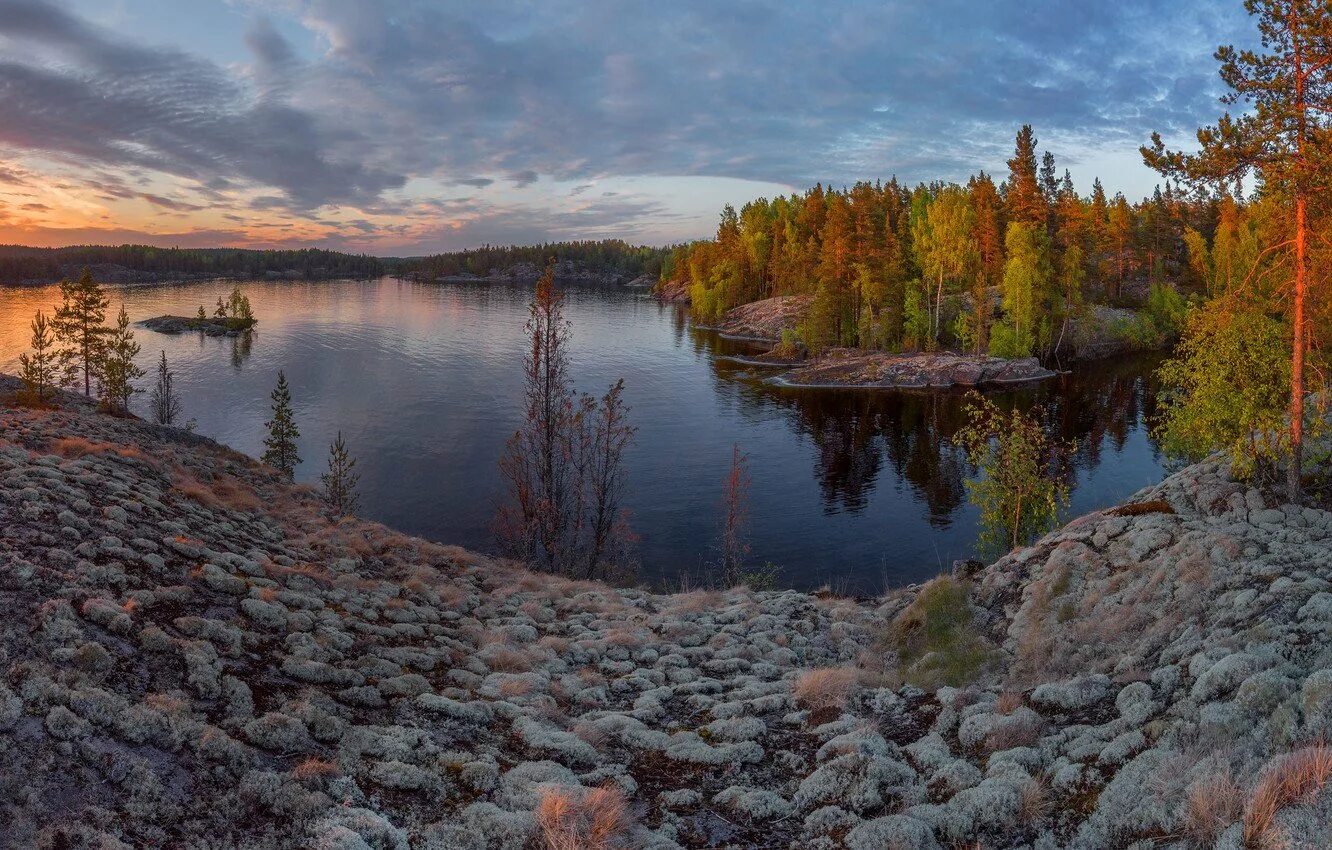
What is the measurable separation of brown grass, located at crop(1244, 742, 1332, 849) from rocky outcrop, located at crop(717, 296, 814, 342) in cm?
9011

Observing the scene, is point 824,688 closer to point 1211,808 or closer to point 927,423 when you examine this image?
point 1211,808

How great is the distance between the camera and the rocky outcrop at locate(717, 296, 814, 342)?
336 feet

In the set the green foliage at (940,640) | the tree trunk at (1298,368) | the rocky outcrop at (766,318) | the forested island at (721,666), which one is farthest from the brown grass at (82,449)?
the rocky outcrop at (766,318)

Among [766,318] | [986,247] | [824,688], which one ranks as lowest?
[824,688]

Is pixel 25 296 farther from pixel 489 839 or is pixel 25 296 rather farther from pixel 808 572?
pixel 489 839

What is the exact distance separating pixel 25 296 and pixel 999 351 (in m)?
197

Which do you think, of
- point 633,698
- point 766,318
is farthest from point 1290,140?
point 766,318

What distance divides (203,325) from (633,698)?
12440 centimetres

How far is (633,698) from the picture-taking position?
12.8 m

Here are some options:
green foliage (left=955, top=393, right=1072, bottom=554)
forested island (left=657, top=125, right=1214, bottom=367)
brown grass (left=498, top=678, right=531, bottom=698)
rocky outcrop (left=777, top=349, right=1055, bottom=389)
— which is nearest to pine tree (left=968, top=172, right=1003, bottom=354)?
forested island (left=657, top=125, right=1214, bottom=367)

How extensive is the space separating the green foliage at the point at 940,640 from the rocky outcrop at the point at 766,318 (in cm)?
8001

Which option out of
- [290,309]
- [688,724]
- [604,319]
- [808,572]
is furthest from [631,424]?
[290,309]

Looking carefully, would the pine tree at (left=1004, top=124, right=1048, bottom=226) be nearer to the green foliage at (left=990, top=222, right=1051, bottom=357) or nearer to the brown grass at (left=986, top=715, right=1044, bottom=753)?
the green foliage at (left=990, top=222, right=1051, bottom=357)

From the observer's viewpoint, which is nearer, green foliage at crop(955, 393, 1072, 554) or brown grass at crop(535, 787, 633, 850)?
brown grass at crop(535, 787, 633, 850)
